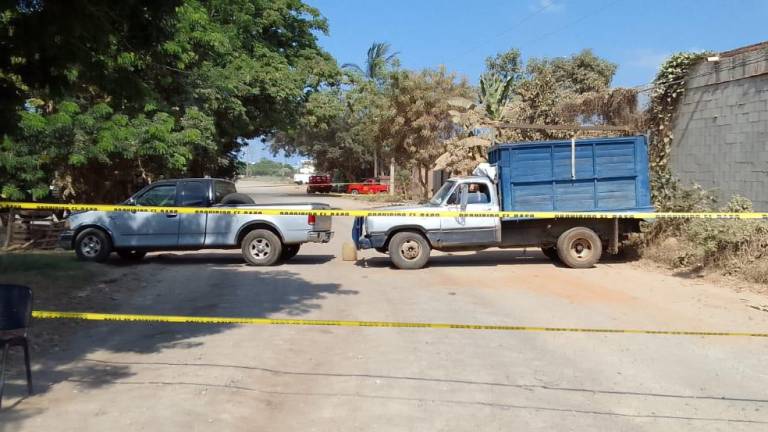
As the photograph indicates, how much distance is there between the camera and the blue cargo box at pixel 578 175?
1236 centimetres

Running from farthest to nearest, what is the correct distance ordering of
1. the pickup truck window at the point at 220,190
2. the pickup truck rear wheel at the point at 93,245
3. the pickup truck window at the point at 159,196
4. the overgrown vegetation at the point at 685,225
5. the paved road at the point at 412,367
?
the pickup truck window at the point at 220,190 < the pickup truck window at the point at 159,196 < the pickup truck rear wheel at the point at 93,245 < the overgrown vegetation at the point at 685,225 < the paved road at the point at 412,367

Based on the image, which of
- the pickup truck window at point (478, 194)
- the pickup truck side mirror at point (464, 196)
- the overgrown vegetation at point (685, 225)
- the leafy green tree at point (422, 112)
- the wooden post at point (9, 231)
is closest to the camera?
the overgrown vegetation at point (685, 225)

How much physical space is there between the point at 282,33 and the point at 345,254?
1583 cm

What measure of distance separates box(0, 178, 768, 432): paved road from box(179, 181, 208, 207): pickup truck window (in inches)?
128

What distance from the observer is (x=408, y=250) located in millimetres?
12414

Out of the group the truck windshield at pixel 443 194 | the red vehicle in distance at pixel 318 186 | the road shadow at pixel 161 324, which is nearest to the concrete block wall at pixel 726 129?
the truck windshield at pixel 443 194

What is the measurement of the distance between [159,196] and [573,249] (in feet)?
28.3

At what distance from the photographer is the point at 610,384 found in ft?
17.7

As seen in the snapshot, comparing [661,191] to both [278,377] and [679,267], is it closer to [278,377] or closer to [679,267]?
[679,267]

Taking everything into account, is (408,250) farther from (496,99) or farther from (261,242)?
(496,99)

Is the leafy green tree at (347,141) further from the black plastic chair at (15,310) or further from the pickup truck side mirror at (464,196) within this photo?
the black plastic chair at (15,310)

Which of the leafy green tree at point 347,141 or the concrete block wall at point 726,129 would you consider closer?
the concrete block wall at point 726,129

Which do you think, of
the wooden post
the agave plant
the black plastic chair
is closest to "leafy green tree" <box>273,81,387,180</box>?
the agave plant

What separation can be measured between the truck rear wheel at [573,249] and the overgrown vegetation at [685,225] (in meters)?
1.29
